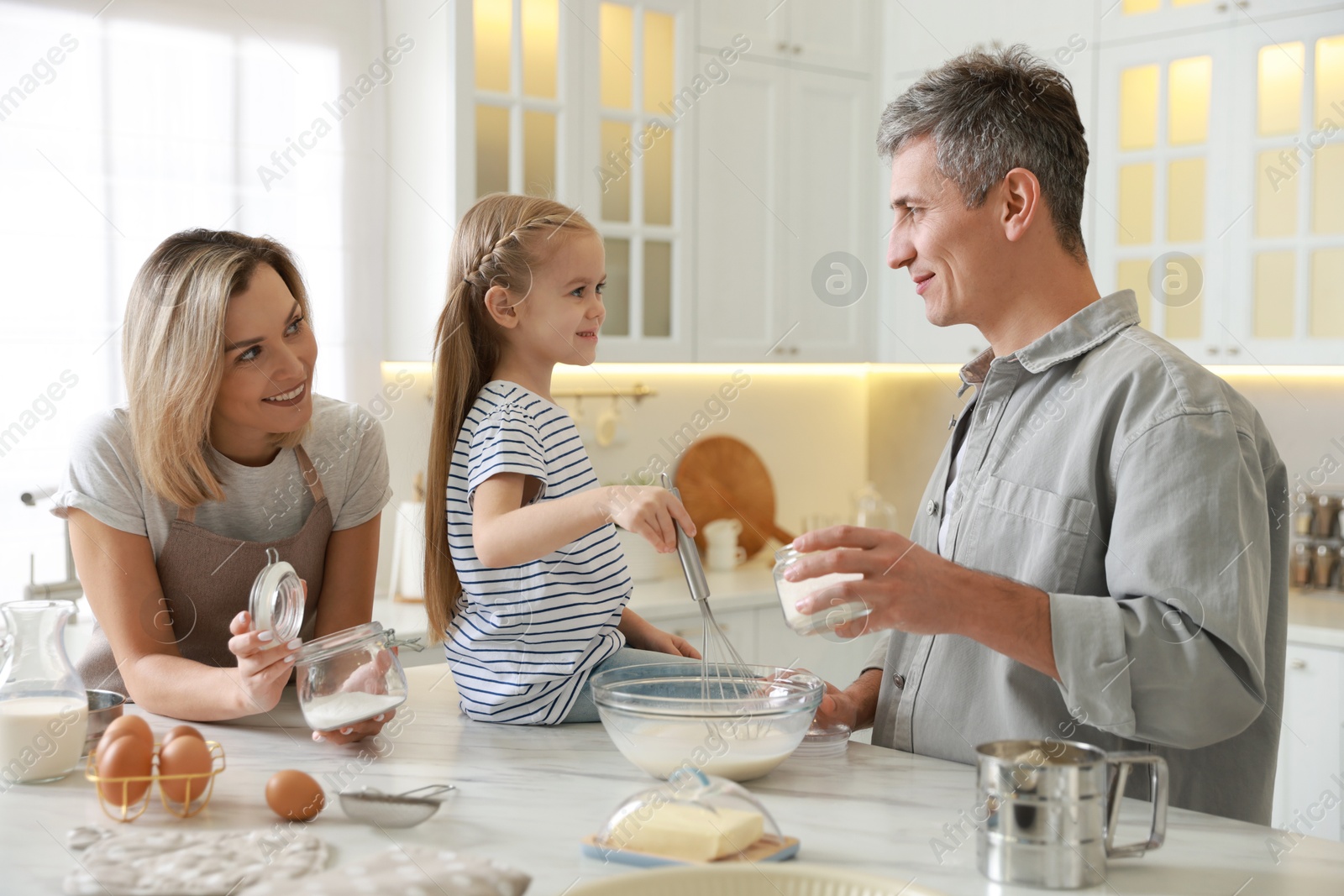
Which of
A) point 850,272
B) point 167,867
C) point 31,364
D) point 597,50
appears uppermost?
point 597,50

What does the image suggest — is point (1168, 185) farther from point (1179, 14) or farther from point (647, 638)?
point (647, 638)

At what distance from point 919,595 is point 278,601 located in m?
0.67

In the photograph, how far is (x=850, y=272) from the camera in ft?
12.1

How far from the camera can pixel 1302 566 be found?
10.2ft

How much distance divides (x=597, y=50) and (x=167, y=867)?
2.50m

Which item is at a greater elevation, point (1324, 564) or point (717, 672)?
point (717, 672)

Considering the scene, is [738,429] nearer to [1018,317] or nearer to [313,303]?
[313,303]

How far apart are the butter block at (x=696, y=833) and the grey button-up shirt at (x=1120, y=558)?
369 millimetres

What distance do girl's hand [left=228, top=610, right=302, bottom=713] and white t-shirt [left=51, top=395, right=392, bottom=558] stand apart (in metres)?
0.27

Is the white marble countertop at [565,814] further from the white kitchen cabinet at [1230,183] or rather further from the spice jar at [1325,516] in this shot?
the spice jar at [1325,516]

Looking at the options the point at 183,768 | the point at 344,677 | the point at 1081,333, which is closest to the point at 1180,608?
the point at 1081,333

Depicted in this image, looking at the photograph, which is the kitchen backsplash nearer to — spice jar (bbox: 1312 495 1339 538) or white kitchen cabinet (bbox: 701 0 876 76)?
spice jar (bbox: 1312 495 1339 538)

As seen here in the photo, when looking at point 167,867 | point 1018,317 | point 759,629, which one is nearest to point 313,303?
point 759,629

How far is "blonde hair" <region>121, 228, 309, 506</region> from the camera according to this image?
1470 mm
